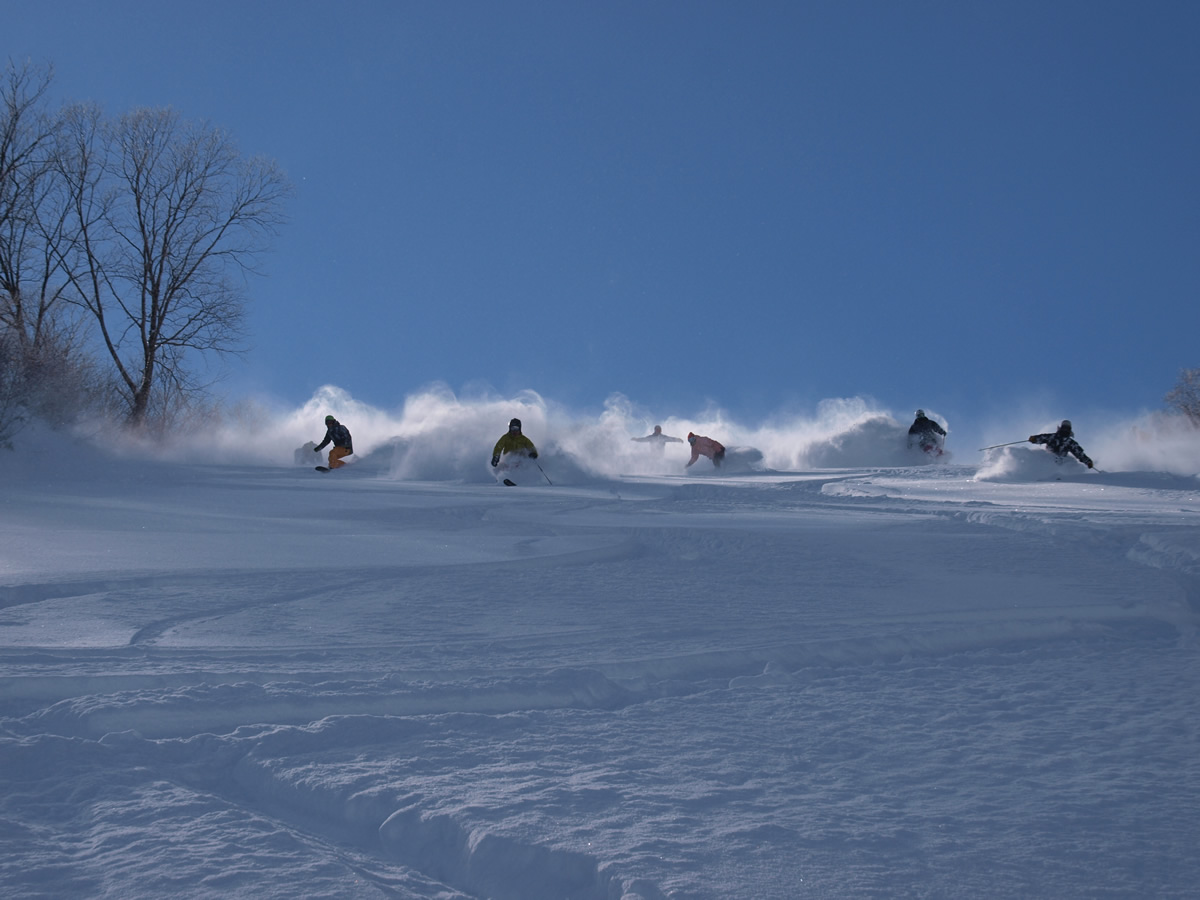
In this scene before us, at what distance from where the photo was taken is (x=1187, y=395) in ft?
136

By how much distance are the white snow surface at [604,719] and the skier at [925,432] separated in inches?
834

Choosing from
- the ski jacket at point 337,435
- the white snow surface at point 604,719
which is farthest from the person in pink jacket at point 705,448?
the white snow surface at point 604,719

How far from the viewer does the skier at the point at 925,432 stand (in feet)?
89.8

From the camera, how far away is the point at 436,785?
2488 mm

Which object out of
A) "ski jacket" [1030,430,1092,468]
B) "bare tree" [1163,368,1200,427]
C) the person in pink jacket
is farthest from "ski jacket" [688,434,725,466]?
"bare tree" [1163,368,1200,427]

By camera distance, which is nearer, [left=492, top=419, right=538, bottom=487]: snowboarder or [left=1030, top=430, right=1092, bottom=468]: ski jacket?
[left=1030, top=430, right=1092, bottom=468]: ski jacket

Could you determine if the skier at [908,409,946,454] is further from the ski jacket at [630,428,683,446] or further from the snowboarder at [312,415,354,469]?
the snowboarder at [312,415,354,469]

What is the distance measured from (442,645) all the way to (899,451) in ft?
92.5

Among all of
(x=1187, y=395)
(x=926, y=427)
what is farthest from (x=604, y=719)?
(x=1187, y=395)

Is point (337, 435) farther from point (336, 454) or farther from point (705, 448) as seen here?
point (705, 448)

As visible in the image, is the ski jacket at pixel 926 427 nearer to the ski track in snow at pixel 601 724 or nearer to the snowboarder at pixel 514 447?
the snowboarder at pixel 514 447

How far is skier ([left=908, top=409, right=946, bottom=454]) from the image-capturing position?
89.8 feet

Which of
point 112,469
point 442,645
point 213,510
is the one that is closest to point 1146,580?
point 442,645

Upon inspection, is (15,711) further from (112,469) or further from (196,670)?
(112,469)
